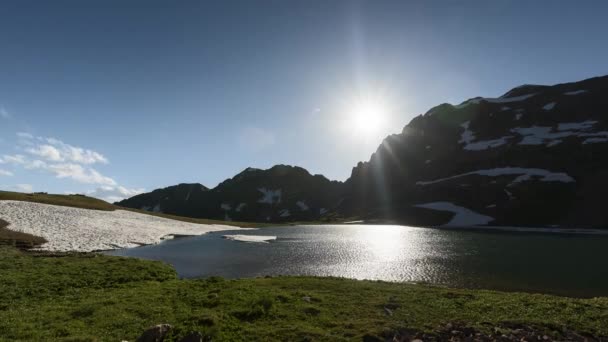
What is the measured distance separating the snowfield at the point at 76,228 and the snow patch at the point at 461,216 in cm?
13070

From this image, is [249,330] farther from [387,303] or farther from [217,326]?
[387,303]

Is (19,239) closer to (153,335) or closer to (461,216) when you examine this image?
(153,335)

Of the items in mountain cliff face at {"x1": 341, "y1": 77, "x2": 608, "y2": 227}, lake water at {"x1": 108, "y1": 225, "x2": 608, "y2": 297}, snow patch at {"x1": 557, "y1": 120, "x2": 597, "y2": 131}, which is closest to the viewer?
lake water at {"x1": 108, "y1": 225, "x2": 608, "y2": 297}

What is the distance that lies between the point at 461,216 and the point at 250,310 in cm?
16468

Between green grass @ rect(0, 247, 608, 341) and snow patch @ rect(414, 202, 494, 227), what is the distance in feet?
461

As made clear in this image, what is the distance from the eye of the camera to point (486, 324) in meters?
18.4

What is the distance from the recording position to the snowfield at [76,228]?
6078 centimetres

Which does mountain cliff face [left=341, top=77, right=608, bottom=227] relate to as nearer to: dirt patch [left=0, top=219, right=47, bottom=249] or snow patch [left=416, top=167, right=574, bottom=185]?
snow patch [left=416, top=167, right=574, bottom=185]

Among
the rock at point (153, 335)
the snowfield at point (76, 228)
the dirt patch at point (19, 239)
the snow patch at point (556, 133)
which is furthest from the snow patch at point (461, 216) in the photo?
the rock at point (153, 335)

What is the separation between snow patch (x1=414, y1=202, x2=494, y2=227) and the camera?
152 metres


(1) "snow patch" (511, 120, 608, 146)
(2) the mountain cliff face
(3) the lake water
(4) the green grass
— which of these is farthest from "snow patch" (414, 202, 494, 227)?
(4) the green grass

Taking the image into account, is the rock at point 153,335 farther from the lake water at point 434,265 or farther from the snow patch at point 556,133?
the snow patch at point 556,133

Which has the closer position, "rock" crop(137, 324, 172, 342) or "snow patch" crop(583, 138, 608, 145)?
"rock" crop(137, 324, 172, 342)

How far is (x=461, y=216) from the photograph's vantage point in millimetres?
160000
